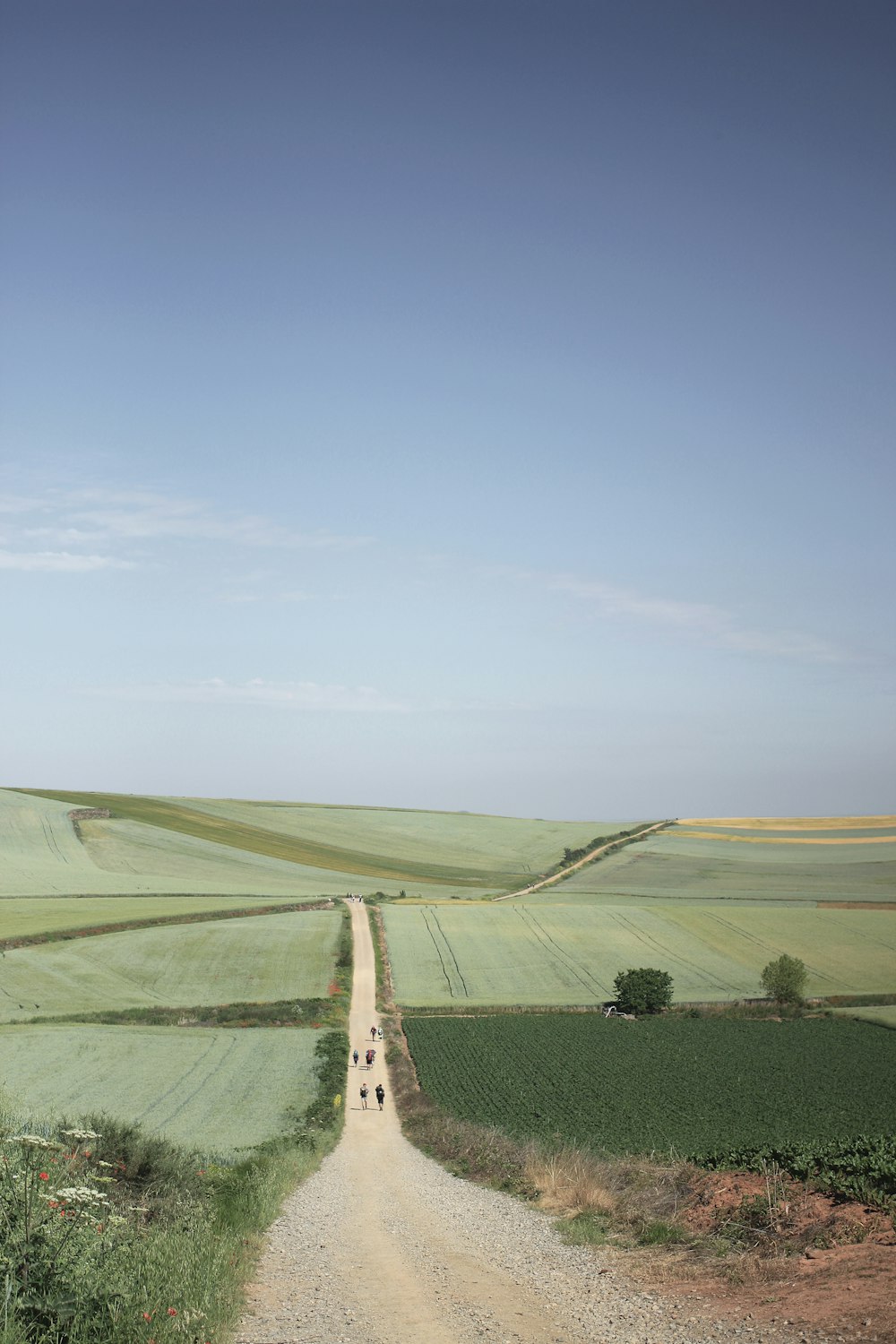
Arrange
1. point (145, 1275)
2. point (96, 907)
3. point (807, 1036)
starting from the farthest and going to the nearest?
point (96, 907) → point (807, 1036) → point (145, 1275)

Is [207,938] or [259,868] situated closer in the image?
[207,938]

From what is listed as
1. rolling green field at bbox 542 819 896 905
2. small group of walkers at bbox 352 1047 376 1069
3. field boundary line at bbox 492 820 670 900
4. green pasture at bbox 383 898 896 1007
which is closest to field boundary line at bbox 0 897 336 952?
green pasture at bbox 383 898 896 1007

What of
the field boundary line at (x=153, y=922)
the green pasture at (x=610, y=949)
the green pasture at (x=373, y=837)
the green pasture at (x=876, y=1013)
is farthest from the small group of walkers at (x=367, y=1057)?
the green pasture at (x=373, y=837)

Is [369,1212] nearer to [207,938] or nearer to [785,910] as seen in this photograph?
[207,938]

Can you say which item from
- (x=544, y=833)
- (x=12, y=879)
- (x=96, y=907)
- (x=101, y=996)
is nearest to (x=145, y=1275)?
(x=101, y=996)

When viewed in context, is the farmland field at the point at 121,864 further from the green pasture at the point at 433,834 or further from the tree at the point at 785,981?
the tree at the point at 785,981

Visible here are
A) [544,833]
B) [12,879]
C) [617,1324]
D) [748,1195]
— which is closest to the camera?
[617,1324]

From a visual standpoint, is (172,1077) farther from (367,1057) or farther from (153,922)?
(153,922)

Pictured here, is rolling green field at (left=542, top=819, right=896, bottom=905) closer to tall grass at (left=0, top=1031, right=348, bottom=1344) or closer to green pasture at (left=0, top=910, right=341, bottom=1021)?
green pasture at (left=0, top=910, right=341, bottom=1021)
